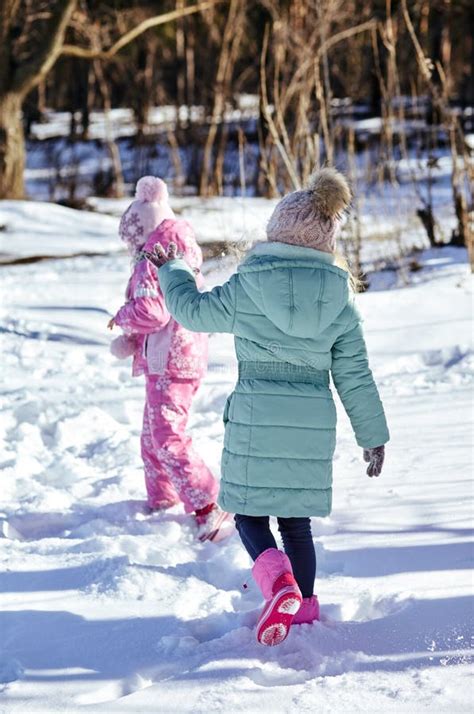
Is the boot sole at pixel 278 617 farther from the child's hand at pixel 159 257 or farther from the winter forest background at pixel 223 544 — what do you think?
the child's hand at pixel 159 257

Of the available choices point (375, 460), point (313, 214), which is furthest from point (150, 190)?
point (375, 460)

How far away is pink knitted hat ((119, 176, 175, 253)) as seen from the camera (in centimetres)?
367

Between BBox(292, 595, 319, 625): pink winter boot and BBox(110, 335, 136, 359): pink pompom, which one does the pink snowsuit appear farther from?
BBox(292, 595, 319, 625): pink winter boot

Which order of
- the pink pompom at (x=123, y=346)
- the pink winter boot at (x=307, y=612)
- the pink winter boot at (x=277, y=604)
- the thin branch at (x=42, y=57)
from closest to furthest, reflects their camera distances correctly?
the pink winter boot at (x=277, y=604) < the pink winter boot at (x=307, y=612) < the pink pompom at (x=123, y=346) < the thin branch at (x=42, y=57)

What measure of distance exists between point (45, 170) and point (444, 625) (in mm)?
20530

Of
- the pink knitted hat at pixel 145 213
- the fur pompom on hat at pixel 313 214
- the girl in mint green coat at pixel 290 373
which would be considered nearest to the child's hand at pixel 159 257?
the girl in mint green coat at pixel 290 373

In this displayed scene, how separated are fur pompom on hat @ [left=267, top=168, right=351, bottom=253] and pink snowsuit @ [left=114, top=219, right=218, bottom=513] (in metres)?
0.92

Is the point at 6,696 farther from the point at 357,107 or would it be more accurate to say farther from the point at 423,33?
the point at 357,107

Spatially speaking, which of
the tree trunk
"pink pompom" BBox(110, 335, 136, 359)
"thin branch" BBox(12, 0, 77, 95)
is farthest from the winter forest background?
"thin branch" BBox(12, 0, 77, 95)

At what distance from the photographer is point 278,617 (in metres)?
2.58

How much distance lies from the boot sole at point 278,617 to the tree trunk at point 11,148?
11862mm

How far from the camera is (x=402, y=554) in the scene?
10.8 feet

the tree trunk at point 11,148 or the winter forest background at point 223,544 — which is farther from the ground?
the tree trunk at point 11,148

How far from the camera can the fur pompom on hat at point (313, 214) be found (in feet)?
8.91
